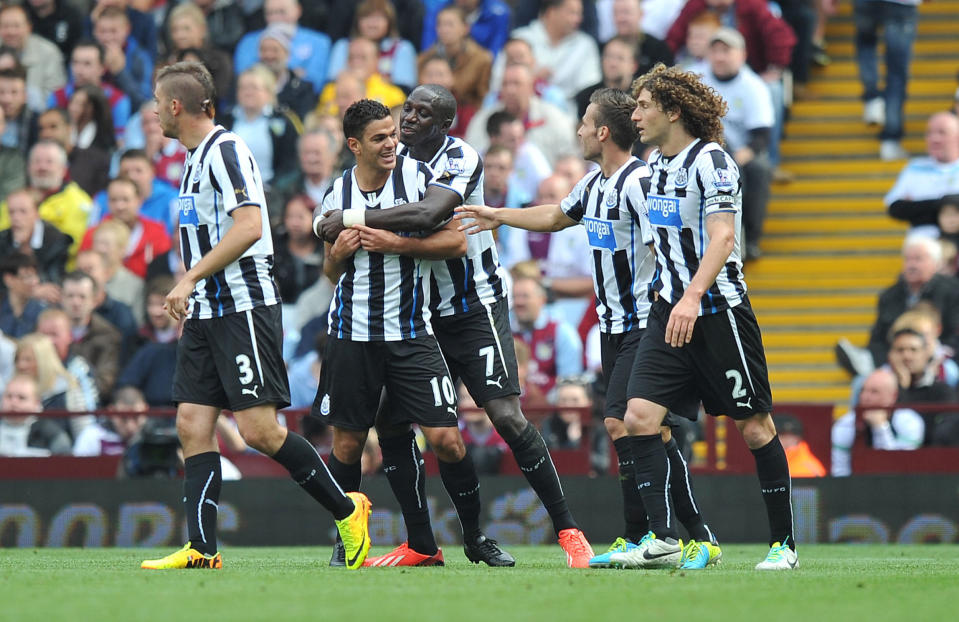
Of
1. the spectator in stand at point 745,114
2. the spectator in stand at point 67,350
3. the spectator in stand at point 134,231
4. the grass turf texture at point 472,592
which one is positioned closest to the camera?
the grass turf texture at point 472,592

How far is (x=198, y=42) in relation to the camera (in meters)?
15.7

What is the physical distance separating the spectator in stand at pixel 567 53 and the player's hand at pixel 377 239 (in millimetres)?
7374

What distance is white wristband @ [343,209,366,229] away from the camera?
7871mm

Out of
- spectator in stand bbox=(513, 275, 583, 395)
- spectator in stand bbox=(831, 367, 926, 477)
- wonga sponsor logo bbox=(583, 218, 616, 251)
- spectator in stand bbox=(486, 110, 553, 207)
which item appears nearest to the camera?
wonga sponsor logo bbox=(583, 218, 616, 251)

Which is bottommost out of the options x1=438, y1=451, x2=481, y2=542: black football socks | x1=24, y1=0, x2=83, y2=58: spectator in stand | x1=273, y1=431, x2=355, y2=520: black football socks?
x1=438, y1=451, x2=481, y2=542: black football socks

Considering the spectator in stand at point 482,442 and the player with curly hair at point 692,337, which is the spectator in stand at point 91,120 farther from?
the player with curly hair at point 692,337

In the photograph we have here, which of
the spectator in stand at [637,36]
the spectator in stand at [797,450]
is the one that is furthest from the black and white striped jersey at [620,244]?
the spectator in stand at [637,36]

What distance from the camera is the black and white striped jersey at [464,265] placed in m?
8.12

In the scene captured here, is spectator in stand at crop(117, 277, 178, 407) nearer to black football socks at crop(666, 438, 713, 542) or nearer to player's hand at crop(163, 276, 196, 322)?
→ player's hand at crop(163, 276, 196, 322)

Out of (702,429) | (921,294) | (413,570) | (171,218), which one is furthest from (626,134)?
(171,218)

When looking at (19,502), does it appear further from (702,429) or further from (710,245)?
(710,245)

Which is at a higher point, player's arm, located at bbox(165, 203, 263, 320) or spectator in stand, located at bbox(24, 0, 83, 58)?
spectator in stand, located at bbox(24, 0, 83, 58)

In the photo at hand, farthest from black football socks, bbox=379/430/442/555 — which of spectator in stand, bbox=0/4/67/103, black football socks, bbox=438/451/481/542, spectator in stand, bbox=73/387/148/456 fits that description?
spectator in stand, bbox=0/4/67/103

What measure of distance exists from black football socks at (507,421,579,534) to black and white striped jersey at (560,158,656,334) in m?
0.73
